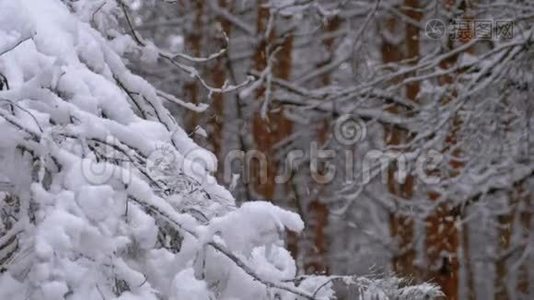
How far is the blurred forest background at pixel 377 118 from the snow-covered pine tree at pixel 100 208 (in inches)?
106

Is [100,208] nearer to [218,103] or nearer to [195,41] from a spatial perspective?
[218,103]

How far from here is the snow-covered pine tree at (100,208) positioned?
1.83 m

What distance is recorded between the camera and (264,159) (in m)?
8.07

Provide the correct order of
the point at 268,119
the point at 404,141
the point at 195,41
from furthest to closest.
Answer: the point at 195,41 < the point at 268,119 < the point at 404,141

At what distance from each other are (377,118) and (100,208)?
5.29 metres

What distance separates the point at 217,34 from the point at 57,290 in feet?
21.9

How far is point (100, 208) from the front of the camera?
1847mm

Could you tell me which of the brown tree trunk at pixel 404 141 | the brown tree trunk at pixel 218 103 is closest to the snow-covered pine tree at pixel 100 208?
the brown tree trunk at pixel 404 141

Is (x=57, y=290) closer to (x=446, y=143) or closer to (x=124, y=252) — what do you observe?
(x=124, y=252)

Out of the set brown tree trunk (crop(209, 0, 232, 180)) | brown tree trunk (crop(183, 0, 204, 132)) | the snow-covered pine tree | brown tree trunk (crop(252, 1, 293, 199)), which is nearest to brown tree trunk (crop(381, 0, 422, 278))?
brown tree trunk (crop(252, 1, 293, 199))

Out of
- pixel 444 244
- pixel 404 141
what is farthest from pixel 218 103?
pixel 444 244

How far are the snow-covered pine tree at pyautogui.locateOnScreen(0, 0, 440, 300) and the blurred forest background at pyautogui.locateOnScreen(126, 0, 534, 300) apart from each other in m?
2.70

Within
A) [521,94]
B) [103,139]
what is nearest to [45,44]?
[103,139]

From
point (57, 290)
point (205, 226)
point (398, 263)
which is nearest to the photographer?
point (57, 290)
